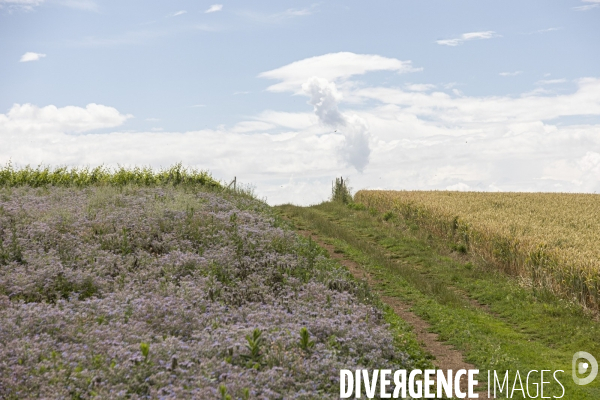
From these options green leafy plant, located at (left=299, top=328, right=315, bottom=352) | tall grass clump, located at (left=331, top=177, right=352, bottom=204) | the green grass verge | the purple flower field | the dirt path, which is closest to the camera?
the purple flower field

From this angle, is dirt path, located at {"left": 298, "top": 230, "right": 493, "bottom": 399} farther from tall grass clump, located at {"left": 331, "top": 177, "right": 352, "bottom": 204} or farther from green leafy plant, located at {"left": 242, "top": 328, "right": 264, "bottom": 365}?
tall grass clump, located at {"left": 331, "top": 177, "right": 352, "bottom": 204}

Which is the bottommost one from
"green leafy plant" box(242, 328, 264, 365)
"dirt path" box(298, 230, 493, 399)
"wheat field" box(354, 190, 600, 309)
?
"dirt path" box(298, 230, 493, 399)

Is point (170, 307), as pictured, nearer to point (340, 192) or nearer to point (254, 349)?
point (254, 349)

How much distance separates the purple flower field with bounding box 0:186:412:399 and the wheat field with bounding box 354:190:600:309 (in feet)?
22.7

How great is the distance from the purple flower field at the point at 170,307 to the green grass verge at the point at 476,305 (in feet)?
7.31

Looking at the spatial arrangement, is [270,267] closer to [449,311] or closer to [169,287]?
[169,287]

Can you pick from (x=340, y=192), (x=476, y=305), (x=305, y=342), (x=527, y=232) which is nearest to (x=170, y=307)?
(x=305, y=342)

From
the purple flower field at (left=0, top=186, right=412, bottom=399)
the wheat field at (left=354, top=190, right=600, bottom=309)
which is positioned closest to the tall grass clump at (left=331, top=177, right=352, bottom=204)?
the wheat field at (left=354, top=190, right=600, bottom=309)

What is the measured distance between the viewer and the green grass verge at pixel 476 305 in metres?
12.6

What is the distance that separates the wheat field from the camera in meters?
16.9

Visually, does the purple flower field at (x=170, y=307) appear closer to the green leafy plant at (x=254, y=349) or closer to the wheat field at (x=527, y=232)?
the green leafy plant at (x=254, y=349)

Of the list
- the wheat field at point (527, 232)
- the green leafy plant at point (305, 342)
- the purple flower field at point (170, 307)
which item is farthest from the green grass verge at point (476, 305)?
the green leafy plant at point (305, 342)

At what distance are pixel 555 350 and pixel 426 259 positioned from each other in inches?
335

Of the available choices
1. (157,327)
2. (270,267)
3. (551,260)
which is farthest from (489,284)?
(157,327)
